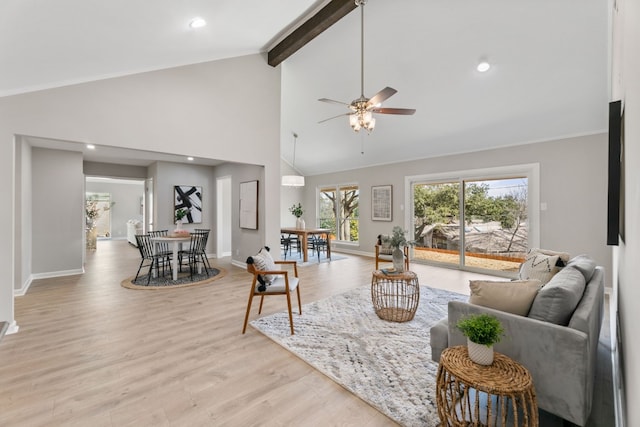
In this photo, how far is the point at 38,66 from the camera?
2.47 meters

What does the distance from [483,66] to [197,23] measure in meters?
3.74

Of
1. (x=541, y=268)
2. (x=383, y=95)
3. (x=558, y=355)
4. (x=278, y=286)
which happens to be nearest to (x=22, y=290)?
(x=278, y=286)

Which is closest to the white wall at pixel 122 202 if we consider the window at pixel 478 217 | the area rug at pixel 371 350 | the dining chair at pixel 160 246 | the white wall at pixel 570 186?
the dining chair at pixel 160 246

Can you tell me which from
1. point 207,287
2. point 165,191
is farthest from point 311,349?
point 165,191

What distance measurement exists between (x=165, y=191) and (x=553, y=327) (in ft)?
23.8

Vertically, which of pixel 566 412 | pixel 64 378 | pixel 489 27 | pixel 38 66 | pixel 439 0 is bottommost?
pixel 64 378

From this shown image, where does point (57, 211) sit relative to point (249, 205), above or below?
below

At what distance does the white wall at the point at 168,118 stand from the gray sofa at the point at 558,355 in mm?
4284

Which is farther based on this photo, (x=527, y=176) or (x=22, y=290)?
(x=527, y=176)

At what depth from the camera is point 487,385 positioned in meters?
1.35

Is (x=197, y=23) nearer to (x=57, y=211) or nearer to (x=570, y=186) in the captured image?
(x=57, y=211)

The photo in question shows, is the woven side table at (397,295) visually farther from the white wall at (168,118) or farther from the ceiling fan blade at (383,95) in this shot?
the white wall at (168,118)

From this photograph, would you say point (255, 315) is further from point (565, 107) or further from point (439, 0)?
point (565, 107)

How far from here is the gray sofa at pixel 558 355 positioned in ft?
4.74
